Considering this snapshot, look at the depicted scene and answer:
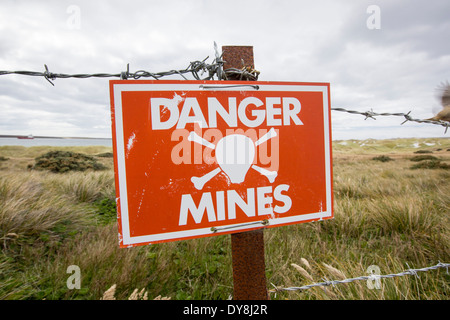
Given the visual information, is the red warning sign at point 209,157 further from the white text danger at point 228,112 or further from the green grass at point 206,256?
the green grass at point 206,256

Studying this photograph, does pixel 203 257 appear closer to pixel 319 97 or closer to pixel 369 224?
pixel 319 97

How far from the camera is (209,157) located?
1.06 metres

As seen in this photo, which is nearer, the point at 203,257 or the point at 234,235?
the point at 234,235

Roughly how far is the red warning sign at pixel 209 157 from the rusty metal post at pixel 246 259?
0.37 feet

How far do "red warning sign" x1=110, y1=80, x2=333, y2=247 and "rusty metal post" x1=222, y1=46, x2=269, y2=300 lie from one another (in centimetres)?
11

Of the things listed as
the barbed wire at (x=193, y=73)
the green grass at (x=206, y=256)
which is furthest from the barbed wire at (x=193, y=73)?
the green grass at (x=206, y=256)

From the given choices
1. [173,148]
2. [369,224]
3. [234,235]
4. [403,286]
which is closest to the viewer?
[173,148]

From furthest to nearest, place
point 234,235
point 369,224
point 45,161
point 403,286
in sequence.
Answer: point 45,161, point 369,224, point 403,286, point 234,235

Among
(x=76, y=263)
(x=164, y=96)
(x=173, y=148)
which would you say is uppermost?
(x=164, y=96)

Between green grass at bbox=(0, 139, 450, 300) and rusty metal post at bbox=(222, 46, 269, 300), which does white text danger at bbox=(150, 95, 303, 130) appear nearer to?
rusty metal post at bbox=(222, 46, 269, 300)

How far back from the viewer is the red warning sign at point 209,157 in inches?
39.2
